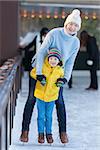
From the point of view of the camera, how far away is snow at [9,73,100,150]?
4.17 m

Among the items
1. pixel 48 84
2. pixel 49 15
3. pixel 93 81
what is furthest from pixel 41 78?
pixel 49 15

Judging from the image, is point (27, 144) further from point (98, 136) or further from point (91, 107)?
point (91, 107)

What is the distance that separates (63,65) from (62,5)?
712 centimetres

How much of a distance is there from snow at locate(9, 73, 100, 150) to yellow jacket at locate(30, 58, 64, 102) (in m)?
0.49

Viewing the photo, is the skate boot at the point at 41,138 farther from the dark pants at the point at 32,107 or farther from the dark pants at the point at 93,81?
the dark pants at the point at 93,81

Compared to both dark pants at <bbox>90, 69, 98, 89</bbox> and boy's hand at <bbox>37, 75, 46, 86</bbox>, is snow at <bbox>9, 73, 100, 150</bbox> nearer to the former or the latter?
dark pants at <bbox>90, 69, 98, 89</bbox>

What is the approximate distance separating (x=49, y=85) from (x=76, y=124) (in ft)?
4.42

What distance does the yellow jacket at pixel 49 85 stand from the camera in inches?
156

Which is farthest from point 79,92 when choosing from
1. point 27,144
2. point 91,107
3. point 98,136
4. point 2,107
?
point 2,107

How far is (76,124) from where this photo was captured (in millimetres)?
5184

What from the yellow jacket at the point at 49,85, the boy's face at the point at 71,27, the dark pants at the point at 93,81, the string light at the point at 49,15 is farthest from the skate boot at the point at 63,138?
the string light at the point at 49,15

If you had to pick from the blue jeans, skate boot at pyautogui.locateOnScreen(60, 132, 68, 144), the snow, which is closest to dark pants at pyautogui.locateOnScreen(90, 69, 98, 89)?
the snow

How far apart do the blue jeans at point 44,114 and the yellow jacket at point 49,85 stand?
0.24ft

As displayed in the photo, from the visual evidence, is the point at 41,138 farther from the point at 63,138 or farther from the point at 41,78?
the point at 41,78
